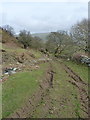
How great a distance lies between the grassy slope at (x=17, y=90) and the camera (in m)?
14.7

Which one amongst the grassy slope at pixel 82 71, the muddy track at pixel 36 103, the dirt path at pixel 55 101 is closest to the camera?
Answer: the muddy track at pixel 36 103

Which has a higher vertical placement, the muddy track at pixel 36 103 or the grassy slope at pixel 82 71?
the grassy slope at pixel 82 71

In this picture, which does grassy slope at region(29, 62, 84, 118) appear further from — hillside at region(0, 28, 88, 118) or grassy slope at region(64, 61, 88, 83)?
grassy slope at region(64, 61, 88, 83)

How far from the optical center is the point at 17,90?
17641 mm

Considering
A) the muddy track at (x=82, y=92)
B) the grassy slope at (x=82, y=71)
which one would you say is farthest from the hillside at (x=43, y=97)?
the grassy slope at (x=82, y=71)

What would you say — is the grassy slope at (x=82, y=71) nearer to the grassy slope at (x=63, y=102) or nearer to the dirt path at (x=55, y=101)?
the dirt path at (x=55, y=101)

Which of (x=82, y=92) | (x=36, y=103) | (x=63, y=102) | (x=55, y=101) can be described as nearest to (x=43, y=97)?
(x=55, y=101)

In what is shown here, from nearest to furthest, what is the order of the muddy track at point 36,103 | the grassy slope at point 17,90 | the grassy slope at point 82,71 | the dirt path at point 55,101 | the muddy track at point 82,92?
1. the muddy track at point 36,103
2. the dirt path at point 55,101
3. the grassy slope at point 17,90
4. the muddy track at point 82,92
5. the grassy slope at point 82,71

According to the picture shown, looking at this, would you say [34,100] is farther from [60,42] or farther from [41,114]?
[60,42]

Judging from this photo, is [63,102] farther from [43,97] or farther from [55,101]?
[43,97]

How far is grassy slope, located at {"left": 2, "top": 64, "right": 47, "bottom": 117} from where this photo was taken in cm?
1473

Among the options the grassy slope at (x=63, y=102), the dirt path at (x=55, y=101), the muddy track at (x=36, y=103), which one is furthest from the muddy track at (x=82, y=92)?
the muddy track at (x=36, y=103)

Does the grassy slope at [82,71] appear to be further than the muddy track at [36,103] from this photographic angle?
Yes

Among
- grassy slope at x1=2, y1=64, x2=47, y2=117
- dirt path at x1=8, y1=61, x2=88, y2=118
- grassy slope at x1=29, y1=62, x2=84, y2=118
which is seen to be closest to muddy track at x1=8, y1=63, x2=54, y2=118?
dirt path at x1=8, y1=61, x2=88, y2=118
